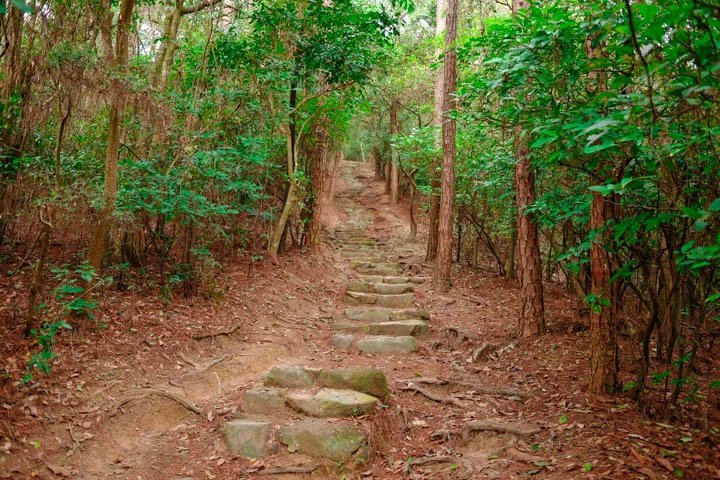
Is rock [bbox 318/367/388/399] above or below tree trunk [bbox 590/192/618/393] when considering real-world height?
below

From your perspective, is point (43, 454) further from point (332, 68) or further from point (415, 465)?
point (332, 68)

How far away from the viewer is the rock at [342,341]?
273 inches

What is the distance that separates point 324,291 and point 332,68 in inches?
172

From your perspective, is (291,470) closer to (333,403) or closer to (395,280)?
(333,403)

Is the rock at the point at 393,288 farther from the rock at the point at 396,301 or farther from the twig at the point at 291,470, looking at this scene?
the twig at the point at 291,470

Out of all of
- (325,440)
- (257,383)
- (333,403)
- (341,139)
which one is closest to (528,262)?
(333,403)

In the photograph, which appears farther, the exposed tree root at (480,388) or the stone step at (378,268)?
the stone step at (378,268)

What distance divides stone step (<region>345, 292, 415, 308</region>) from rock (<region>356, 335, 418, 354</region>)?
1931 mm

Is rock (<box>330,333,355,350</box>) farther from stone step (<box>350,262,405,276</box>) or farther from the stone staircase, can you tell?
stone step (<box>350,262,405,276</box>)

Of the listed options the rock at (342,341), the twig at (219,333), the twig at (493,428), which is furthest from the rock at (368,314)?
the twig at (493,428)

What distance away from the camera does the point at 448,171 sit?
9.37 metres

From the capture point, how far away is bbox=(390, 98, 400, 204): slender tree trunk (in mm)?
17719

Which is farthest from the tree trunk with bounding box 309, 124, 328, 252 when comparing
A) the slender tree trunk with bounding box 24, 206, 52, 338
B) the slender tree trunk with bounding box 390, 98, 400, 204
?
the slender tree trunk with bounding box 390, 98, 400, 204

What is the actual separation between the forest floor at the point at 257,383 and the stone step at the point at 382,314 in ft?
1.23
